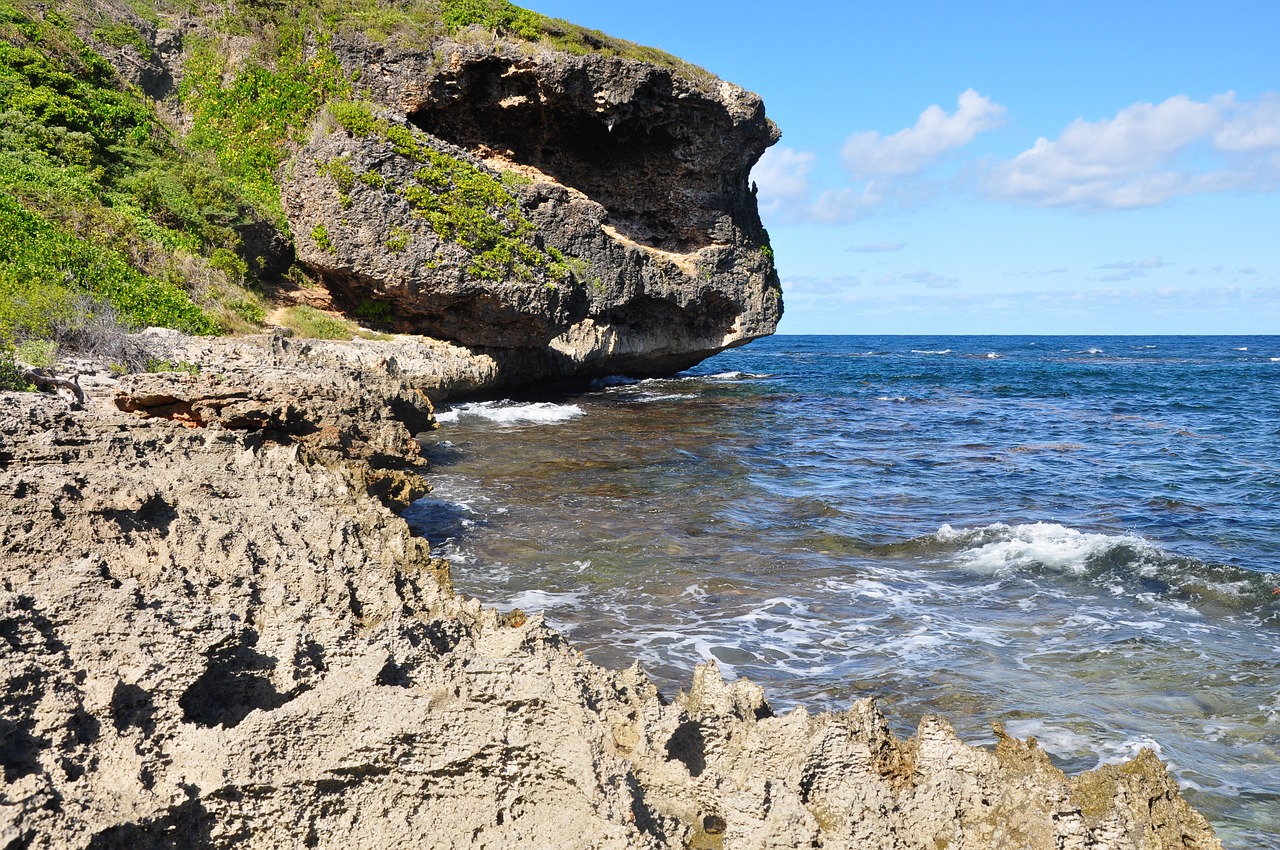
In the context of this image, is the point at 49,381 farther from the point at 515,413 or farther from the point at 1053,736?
the point at 515,413

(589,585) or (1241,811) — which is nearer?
(1241,811)

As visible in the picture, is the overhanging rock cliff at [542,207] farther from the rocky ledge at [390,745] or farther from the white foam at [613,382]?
the rocky ledge at [390,745]

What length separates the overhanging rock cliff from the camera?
66.9 feet

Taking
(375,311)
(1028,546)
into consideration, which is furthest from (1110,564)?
(375,311)

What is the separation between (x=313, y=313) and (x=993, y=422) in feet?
60.7

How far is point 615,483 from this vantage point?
13953 millimetres

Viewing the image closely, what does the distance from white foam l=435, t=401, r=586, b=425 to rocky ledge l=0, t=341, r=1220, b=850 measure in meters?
15.8

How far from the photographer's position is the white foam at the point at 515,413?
67.2ft

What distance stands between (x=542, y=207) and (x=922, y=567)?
17.0 m

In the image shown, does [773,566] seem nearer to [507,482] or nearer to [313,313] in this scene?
[507,482]

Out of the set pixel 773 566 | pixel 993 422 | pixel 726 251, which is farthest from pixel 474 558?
pixel 726 251

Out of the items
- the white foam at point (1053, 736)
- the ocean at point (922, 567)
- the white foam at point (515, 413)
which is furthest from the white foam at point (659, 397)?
the white foam at point (1053, 736)

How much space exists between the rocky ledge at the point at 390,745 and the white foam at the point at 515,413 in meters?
15.8

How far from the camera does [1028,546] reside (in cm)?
1071
